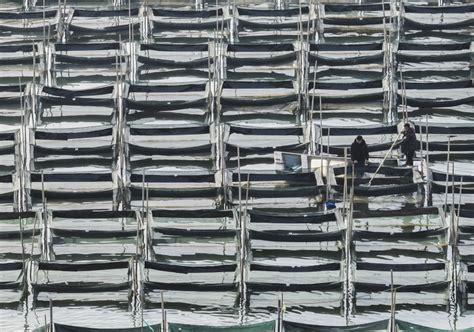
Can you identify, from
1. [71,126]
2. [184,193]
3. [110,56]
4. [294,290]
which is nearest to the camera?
[294,290]

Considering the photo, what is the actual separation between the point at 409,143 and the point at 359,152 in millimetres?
1707

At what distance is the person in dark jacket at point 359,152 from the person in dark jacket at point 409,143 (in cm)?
131

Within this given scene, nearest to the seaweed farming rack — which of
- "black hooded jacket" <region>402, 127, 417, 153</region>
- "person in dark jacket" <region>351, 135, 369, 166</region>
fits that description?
"person in dark jacket" <region>351, 135, 369, 166</region>

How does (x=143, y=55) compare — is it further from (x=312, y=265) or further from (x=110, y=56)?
(x=312, y=265)

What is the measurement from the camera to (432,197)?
2886 inches

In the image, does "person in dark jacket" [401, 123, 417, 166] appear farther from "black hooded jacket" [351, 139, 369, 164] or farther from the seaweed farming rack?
"black hooded jacket" [351, 139, 369, 164]

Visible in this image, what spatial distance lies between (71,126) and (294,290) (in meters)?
15.9

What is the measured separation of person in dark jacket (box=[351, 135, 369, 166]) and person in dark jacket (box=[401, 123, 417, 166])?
4.29 ft

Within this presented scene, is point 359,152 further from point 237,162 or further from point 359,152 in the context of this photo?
point 237,162

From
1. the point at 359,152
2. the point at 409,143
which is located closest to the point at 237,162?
the point at 359,152

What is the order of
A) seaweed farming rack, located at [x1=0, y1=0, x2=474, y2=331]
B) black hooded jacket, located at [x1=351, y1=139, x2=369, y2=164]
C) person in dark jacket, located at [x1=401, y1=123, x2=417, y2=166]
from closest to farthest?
1. seaweed farming rack, located at [x1=0, y1=0, x2=474, y2=331]
2. black hooded jacket, located at [x1=351, y1=139, x2=369, y2=164]
3. person in dark jacket, located at [x1=401, y1=123, x2=417, y2=166]

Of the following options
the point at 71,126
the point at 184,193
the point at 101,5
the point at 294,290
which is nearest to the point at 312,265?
the point at 294,290

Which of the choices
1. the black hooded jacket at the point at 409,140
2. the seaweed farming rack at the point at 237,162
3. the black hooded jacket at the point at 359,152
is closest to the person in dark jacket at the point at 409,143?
the black hooded jacket at the point at 409,140

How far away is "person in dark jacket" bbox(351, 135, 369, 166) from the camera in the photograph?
7412 centimetres
